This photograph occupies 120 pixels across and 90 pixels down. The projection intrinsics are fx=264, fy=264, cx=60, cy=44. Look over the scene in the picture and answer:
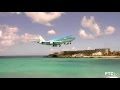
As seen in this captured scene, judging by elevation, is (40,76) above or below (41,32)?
below

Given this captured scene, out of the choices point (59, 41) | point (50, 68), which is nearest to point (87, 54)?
point (59, 41)

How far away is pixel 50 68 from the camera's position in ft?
13.8

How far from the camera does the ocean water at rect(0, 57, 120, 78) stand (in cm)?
421

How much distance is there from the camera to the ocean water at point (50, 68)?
4.21 meters
